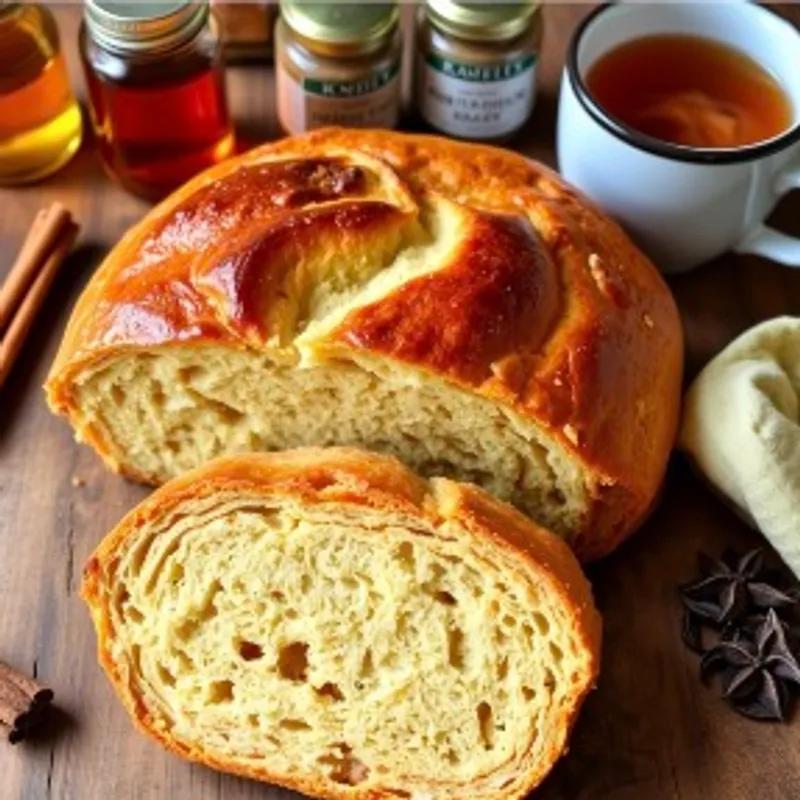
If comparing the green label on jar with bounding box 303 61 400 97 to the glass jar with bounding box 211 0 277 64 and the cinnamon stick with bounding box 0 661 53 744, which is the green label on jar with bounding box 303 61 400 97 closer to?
the glass jar with bounding box 211 0 277 64

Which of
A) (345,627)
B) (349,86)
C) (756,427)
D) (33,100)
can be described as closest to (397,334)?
(345,627)

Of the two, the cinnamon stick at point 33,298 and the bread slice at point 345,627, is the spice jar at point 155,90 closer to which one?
the cinnamon stick at point 33,298

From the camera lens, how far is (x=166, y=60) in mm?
2344

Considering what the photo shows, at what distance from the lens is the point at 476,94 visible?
250 cm

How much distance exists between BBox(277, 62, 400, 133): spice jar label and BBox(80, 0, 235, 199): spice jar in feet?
0.38

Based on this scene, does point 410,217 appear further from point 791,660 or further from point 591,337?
point 791,660

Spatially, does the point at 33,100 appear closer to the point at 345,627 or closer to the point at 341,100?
the point at 341,100

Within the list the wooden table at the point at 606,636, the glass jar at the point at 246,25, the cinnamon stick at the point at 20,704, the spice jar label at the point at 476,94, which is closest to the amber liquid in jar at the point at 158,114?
the wooden table at the point at 606,636

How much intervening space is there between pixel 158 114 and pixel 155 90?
57mm

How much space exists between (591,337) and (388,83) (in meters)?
0.70

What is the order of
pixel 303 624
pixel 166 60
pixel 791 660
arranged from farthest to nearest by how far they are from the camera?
pixel 166 60 < pixel 791 660 < pixel 303 624

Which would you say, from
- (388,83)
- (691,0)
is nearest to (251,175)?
(388,83)

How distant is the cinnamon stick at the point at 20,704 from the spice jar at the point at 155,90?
2.94 feet

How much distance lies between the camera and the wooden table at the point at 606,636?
6.61ft
